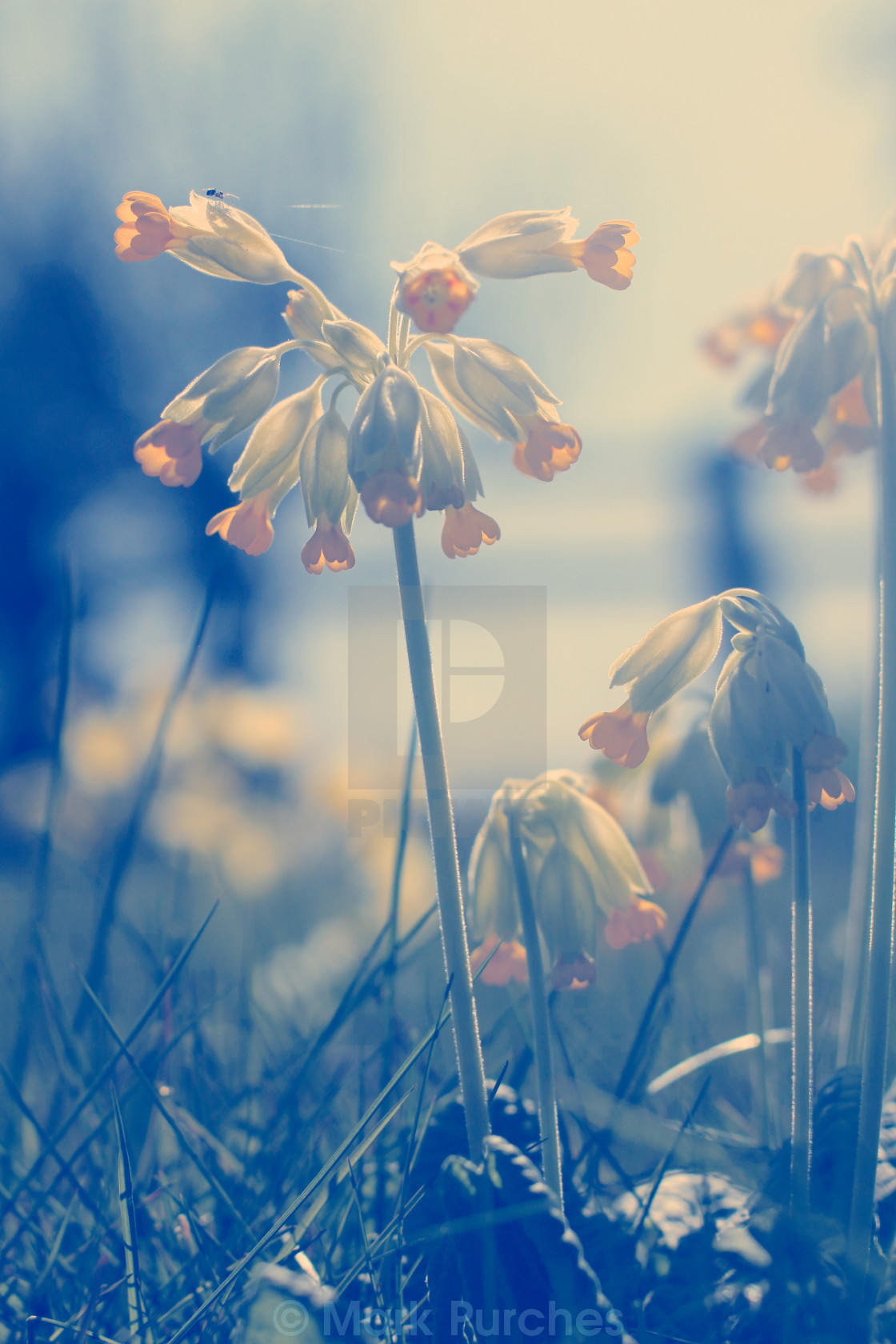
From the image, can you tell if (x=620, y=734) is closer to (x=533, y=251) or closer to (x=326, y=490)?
(x=326, y=490)

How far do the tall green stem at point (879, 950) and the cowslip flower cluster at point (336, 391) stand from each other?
1.40ft

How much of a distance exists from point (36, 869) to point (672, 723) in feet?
3.38

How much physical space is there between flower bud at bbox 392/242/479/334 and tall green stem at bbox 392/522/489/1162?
268 mm

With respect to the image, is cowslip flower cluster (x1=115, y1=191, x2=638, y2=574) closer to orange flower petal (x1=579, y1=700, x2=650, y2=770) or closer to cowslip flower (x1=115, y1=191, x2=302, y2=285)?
cowslip flower (x1=115, y1=191, x2=302, y2=285)

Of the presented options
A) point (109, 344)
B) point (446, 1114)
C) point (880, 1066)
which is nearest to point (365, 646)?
point (446, 1114)

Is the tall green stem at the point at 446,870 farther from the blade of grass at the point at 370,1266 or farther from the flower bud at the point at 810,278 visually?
the flower bud at the point at 810,278

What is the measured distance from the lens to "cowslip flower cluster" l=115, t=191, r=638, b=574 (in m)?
1.11

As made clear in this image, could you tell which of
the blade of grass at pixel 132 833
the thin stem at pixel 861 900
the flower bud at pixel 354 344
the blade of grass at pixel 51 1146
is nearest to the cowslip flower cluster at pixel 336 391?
the flower bud at pixel 354 344

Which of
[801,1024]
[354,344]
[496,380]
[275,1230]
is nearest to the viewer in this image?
[275,1230]

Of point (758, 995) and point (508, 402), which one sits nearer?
point (508, 402)

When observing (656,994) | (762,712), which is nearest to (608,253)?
(762,712)

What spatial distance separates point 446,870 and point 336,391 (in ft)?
2.06

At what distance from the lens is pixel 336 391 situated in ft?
4.04

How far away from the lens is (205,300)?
5062 millimetres
